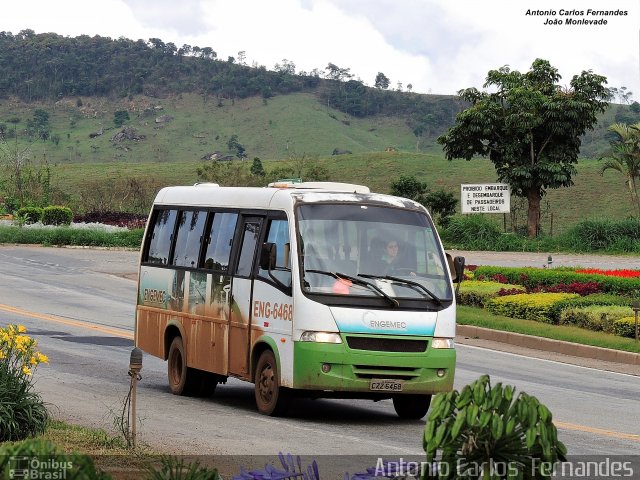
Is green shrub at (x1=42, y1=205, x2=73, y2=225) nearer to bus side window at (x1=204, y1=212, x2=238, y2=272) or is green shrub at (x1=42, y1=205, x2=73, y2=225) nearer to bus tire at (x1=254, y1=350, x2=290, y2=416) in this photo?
bus side window at (x1=204, y1=212, x2=238, y2=272)

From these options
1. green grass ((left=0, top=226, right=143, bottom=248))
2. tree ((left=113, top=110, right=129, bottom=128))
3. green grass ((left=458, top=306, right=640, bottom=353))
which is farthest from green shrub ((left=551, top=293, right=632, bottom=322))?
tree ((left=113, top=110, right=129, bottom=128))

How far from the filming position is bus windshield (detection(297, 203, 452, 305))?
45.4ft

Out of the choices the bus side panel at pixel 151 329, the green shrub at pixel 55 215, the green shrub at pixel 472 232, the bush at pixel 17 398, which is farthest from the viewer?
the green shrub at pixel 55 215

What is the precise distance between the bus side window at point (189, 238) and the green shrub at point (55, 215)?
42.2 meters

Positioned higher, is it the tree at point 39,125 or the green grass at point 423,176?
the tree at point 39,125

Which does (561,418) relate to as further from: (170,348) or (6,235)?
(6,235)

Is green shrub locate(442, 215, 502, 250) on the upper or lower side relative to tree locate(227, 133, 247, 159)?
lower

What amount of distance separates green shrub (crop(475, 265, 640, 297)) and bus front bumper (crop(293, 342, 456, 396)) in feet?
48.6

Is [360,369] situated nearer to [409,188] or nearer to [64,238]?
[64,238]

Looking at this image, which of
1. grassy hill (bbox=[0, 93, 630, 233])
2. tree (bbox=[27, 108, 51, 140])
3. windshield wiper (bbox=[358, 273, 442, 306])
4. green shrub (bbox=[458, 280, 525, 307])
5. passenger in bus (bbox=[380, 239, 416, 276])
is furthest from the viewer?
tree (bbox=[27, 108, 51, 140])

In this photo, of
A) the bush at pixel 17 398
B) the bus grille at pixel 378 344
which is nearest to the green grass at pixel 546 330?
the bus grille at pixel 378 344

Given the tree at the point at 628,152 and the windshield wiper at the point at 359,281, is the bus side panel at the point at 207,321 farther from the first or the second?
the tree at the point at 628,152

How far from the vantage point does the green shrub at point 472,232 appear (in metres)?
52.0

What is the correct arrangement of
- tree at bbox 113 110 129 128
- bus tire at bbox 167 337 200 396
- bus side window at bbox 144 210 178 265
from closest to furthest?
1. bus tire at bbox 167 337 200 396
2. bus side window at bbox 144 210 178 265
3. tree at bbox 113 110 129 128
